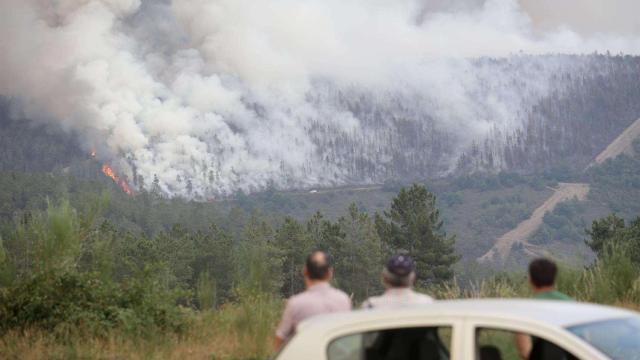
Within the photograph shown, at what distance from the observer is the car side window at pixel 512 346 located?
16.1 feet

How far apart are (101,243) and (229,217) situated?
16441cm

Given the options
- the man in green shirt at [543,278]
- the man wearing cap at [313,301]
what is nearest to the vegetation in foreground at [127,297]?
the man wearing cap at [313,301]

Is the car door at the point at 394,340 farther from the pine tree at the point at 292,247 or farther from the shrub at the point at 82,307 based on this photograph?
the pine tree at the point at 292,247

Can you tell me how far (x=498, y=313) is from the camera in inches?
196

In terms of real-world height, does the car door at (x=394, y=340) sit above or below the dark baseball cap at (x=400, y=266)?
below

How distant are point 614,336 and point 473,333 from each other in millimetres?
882

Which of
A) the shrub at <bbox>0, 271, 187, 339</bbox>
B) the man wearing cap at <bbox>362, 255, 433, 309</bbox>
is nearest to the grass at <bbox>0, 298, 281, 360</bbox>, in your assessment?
the shrub at <bbox>0, 271, 187, 339</bbox>

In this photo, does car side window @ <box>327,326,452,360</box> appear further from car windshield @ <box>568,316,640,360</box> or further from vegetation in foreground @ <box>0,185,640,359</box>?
vegetation in foreground @ <box>0,185,640,359</box>

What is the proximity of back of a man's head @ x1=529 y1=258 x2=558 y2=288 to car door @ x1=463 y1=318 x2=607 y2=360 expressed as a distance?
6.19 ft

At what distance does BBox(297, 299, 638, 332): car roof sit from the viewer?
16.3ft

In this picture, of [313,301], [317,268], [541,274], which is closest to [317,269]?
[317,268]

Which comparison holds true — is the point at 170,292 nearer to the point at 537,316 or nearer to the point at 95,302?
the point at 95,302

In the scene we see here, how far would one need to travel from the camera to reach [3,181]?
19312 cm

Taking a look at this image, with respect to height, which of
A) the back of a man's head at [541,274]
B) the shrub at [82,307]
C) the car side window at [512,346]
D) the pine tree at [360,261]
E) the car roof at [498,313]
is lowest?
the pine tree at [360,261]
